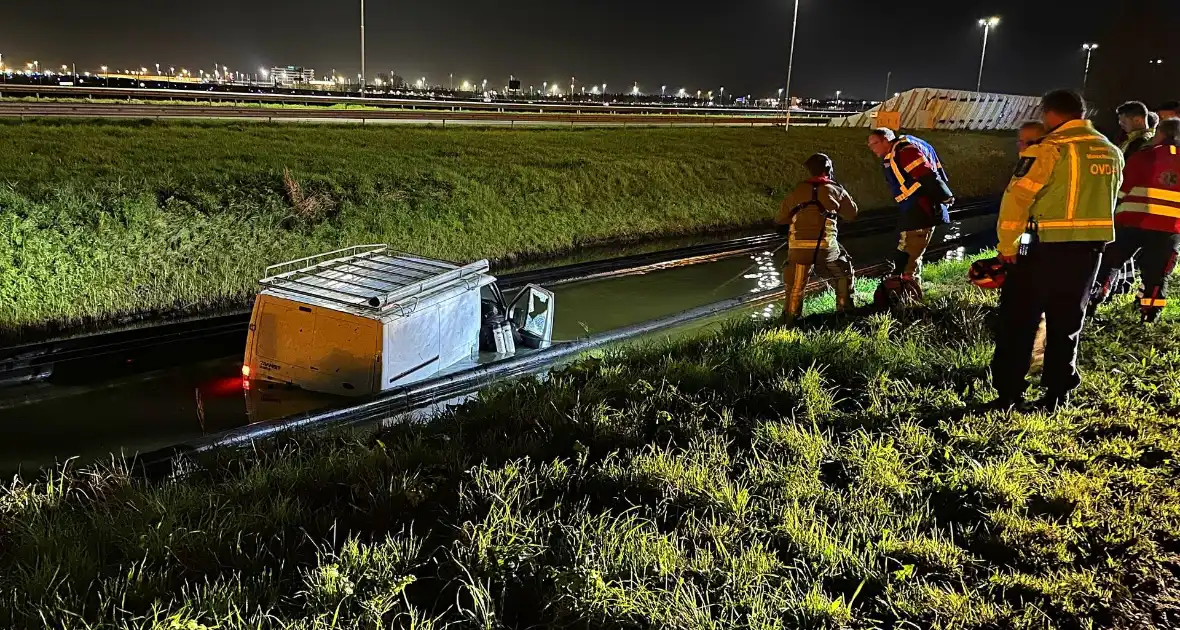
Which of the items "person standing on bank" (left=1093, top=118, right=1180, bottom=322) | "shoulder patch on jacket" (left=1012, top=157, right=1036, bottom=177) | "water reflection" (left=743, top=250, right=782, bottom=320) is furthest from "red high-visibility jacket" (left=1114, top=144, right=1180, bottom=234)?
"water reflection" (left=743, top=250, right=782, bottom=320)

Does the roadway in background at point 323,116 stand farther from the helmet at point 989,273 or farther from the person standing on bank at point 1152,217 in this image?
the person standing on bank at point 1152,217

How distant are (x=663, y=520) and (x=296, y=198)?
43.6 feet

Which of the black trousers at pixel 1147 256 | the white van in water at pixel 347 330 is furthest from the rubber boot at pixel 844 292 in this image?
the white van in water at pixel 347 330

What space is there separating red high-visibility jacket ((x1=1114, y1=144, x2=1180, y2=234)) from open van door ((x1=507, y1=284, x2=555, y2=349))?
A: 19.8 ft

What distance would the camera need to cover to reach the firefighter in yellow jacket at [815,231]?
8031mm

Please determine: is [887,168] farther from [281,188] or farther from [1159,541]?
[281,188]

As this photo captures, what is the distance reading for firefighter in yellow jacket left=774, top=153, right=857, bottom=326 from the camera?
26.3 ft

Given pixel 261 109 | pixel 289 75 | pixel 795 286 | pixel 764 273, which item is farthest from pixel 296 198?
pixel 289 75

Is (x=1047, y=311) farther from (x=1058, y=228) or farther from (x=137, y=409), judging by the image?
(x=137, y=409)

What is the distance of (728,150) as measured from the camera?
94.3 ft

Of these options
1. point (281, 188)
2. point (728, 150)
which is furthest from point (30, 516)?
point (728, 150)

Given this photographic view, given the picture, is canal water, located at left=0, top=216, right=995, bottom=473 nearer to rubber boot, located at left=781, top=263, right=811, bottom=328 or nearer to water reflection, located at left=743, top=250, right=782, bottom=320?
rubber boot, located at left=781, top=263, right=811, bottom=328

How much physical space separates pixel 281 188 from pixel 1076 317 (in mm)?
14108

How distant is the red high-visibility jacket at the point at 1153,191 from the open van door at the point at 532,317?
6.03m
